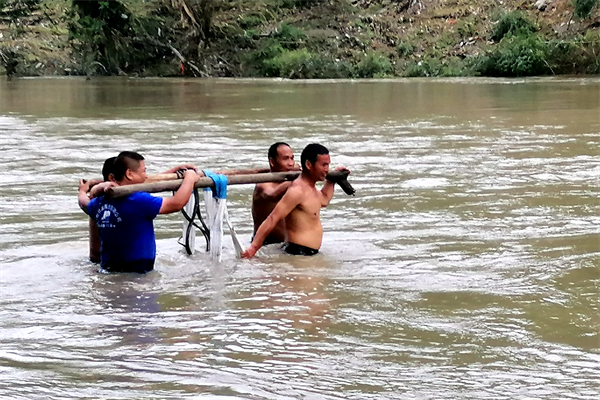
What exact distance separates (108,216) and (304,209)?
1.60 m

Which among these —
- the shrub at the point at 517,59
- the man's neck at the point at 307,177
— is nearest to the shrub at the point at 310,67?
the shrub at the point at 517,59

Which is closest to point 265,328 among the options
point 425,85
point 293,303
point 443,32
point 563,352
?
point 293,303

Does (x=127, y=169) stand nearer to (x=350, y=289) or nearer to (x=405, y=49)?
(x=350, y=289)

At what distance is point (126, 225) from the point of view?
6.80m

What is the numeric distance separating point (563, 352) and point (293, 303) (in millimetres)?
1812

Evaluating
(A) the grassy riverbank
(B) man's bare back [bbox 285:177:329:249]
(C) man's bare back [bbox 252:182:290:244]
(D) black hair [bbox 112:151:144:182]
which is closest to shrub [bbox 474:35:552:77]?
(A) the grassy riverbank

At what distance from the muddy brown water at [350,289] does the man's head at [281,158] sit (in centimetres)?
69

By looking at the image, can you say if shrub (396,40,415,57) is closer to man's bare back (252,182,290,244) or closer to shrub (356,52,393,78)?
shrub (356,52,393,78)

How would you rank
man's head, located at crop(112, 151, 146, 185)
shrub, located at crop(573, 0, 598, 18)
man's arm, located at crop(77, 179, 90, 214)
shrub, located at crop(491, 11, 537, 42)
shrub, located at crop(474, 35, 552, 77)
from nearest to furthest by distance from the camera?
man's head, located at crop(112, 151, 146, 185) → man's arm, located at crop(77, 179, 90, 214) → shrub, located at crop(474, 35, 552, 77) → shrub, located at crop(573, 0, 598, 18) → shrub, located at crop(491, 11, 537, 42)

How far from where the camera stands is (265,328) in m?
5.60

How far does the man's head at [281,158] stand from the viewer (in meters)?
7.62

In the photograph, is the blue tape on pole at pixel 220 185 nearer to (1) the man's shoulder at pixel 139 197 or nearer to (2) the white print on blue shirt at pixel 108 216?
(1) the man's shoulder at pixel 139 197

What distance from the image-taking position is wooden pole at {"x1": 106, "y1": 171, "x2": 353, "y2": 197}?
6.62 m

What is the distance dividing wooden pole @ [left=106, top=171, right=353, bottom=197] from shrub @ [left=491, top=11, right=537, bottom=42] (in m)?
29.6
